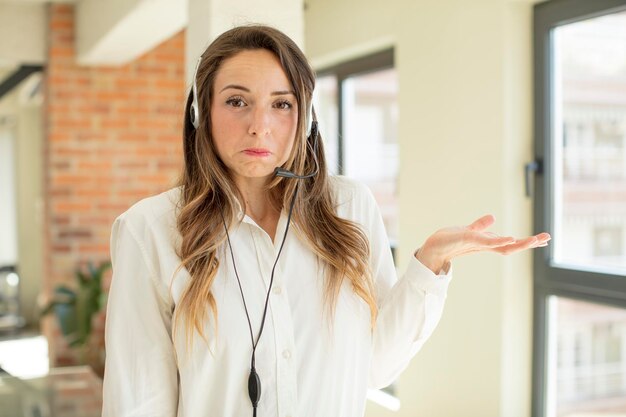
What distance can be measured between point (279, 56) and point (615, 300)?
1.84 m

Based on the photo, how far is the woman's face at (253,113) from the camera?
1312 millimetres

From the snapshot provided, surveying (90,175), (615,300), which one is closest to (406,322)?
(615,300)

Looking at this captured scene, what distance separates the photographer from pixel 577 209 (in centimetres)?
305

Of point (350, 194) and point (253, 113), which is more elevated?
point (253, 113)

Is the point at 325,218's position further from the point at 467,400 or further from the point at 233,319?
the point at 467,400

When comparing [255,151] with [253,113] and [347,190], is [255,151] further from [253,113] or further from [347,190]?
[347,190]

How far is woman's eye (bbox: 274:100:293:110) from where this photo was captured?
136 centimetres

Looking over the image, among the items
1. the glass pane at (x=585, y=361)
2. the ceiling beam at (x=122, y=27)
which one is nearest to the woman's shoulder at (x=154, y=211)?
the glass pane at (x=585, y=361)

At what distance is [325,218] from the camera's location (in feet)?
4.71

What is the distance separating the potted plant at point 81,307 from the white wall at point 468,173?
2219mm

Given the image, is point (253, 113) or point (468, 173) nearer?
point (253, 113)

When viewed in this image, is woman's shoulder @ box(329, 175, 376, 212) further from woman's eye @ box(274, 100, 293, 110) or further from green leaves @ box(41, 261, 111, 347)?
green leaves @ box(41, 261, 111, 347)

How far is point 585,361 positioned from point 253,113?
2.31 m

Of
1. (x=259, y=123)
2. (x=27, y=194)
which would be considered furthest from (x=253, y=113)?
(x=27, y=194)
